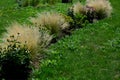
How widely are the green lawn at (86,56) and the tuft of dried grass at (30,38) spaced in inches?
17.7

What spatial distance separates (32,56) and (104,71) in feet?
8.15

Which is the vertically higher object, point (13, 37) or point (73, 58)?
point (13, 37)

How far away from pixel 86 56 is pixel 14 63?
3.20 metres

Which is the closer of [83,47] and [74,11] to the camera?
[83,47]

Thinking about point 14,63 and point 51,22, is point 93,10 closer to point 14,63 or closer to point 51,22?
point 51,22

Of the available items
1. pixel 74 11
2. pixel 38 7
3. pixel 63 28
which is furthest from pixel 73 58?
pixel 38 7

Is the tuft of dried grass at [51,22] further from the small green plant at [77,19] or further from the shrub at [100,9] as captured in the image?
the shrub at [100,9]

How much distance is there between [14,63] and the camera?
12.0 metres

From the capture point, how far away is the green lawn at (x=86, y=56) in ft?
40.5

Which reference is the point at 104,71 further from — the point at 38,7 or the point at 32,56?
the point at 38,7

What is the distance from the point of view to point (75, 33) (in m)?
17.4

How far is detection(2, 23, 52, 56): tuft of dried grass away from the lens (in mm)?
13125

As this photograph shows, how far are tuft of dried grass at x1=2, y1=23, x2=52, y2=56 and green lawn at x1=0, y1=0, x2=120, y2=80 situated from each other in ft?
1.48

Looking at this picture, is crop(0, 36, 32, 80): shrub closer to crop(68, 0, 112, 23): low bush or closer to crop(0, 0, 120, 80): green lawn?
crop(0, 0, 120, 80): green lawn
